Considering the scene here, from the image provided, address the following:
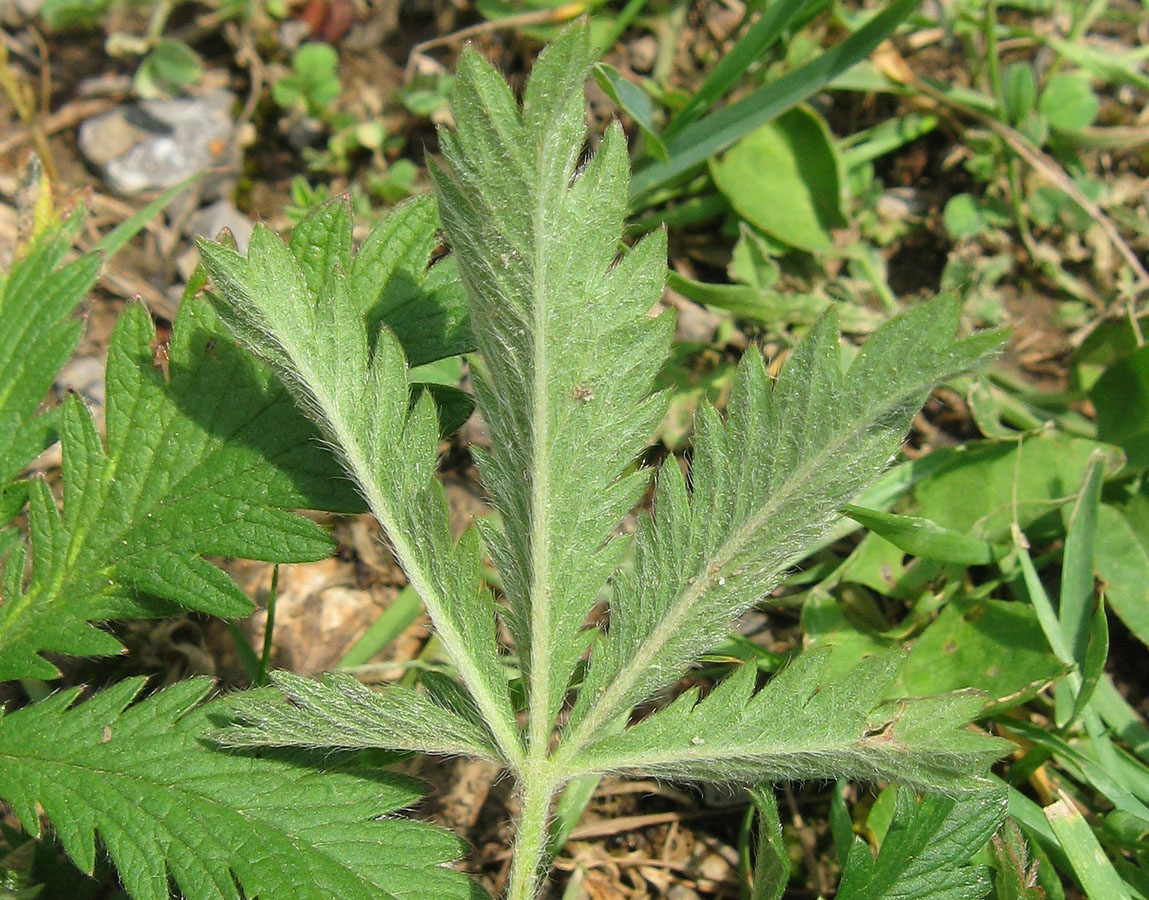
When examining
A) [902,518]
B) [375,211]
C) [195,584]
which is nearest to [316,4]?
[375,211]

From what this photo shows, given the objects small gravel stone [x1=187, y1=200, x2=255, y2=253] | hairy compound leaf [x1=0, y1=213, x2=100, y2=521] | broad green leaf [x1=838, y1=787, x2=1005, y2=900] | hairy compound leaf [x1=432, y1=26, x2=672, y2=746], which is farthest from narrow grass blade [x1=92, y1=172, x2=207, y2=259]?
broad green leaf [x1=838, y1=787, x2=1005, y2=900]

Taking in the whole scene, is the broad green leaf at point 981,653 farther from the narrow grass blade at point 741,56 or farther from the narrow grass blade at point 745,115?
the narrow grass blade at point 741,56

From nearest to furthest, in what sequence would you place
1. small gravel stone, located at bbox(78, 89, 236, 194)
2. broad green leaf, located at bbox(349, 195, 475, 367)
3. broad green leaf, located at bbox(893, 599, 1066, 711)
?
broad green leaf, located at bbox(349, 195, 475, 367) < broad green leaf, located at bbox(893, 599, 1066, 711) < small gravel stone, located at bbox(78, 89, 236, 194)

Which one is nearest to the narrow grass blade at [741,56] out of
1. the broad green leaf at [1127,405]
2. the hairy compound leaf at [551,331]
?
the broad green leaf at [1127,405]

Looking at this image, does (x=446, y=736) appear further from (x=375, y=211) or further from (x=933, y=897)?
(x=375, y=211)

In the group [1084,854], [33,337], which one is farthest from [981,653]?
[33,337]

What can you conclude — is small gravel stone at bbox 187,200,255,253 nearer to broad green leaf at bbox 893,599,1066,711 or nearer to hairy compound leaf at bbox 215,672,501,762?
hairy compound leaf at bbox 215,672,501,762
